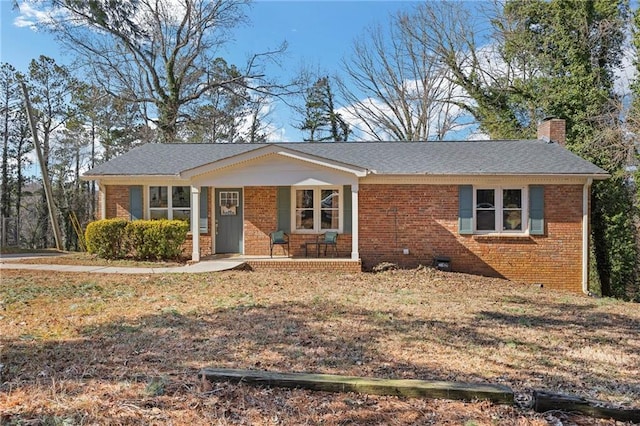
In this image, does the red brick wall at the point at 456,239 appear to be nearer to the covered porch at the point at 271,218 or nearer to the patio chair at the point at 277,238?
the covered porch at the point at 271,218

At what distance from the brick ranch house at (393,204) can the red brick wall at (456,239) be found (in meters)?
0.03

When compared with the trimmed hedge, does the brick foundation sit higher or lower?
lower

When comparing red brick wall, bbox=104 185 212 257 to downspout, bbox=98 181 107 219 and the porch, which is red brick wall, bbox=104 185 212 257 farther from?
the porch

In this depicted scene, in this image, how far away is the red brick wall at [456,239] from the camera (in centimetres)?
1177

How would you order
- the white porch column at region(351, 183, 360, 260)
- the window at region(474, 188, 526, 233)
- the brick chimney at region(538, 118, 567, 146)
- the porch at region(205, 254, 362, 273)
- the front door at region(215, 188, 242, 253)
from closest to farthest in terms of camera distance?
the white porch column at region(351, 183, 360, 260) → the porch at region(205, 254, 362, 273) → the window at region(474, 188, 526, 233) → the front door at region(215, 188, 242, 253) → the brick chimney at region(538, 118, 567, 146)

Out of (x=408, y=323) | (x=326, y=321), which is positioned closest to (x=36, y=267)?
(x=326, y=321)

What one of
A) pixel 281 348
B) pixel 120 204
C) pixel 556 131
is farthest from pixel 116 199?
pixel 556 131

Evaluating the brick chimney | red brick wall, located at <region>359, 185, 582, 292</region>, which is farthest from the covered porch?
the brick chimney

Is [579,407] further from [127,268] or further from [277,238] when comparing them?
[127,268]

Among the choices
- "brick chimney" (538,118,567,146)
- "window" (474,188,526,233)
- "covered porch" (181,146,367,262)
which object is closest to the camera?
"window" (474,188,526,233)

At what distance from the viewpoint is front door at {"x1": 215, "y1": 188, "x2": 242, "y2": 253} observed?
43.2 feet

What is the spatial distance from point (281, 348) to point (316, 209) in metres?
8.68

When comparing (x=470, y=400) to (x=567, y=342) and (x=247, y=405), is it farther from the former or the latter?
(x=567, y=342)

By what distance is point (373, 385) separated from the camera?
3178 millimetres
